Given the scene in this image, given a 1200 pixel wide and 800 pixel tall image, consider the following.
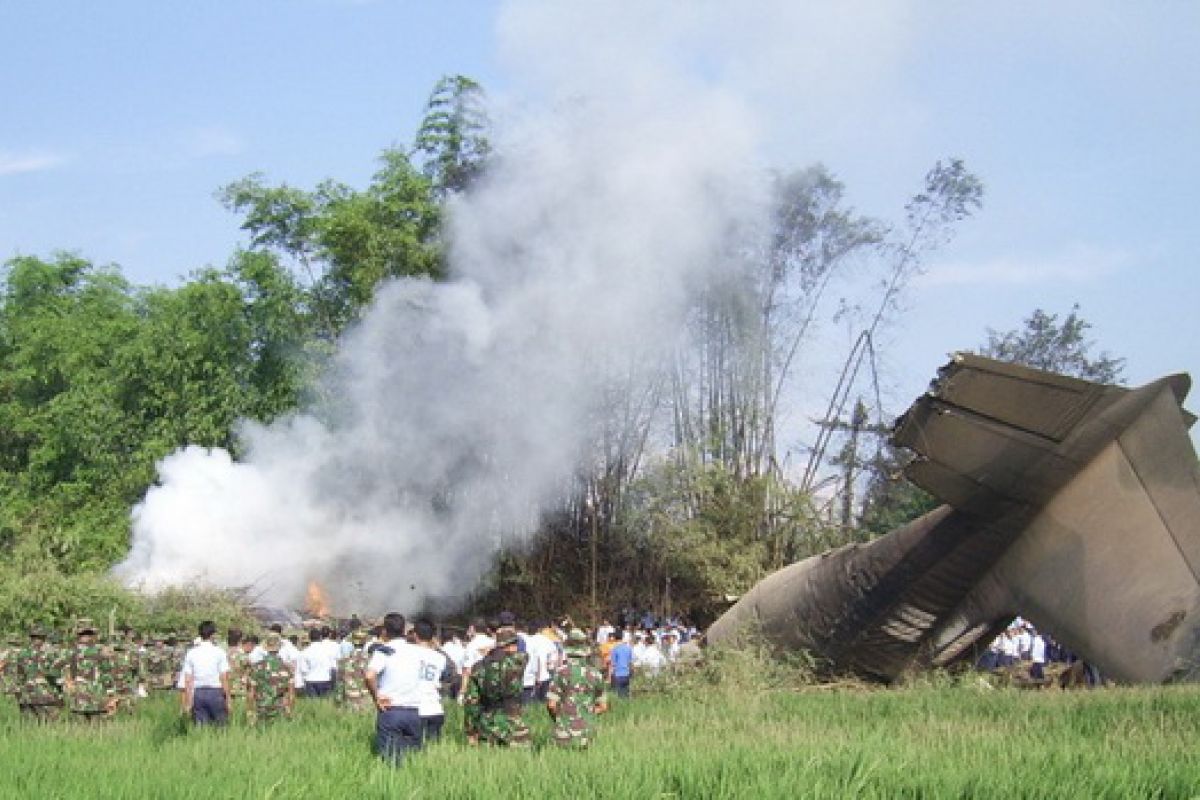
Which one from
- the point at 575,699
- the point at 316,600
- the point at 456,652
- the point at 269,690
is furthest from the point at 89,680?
the point at 316,600

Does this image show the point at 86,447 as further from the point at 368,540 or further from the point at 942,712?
the point at 942,712

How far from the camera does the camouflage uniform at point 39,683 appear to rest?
16.1 meters

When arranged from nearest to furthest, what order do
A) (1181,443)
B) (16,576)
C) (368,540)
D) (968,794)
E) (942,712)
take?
(968,794) → (942,712) → (1181,443) → (16,576) → (368,540)

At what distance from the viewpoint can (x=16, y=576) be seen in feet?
76.2

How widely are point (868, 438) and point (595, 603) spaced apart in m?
6.87

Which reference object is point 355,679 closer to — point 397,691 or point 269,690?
point 269,690

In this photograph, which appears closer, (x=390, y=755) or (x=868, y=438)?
(x=390, y=755)

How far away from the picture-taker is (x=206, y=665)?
548 inches

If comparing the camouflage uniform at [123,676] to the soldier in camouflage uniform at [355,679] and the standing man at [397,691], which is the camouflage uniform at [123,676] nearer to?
the soldier in camouflage uniform at [355,679]

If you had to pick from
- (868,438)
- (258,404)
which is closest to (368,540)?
(258,404)

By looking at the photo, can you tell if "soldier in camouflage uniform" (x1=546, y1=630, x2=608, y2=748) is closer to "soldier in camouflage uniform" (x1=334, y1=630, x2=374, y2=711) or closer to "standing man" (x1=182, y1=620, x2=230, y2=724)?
"standing man" (x1=182, y1=620, x2=230, y2=724)

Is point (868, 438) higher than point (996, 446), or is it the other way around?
point (868, 438)

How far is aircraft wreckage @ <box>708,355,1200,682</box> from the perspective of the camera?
17.3 m

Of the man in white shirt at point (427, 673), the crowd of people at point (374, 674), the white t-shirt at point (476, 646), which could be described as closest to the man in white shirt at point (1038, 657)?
the crowd of people at point (374, 674)
